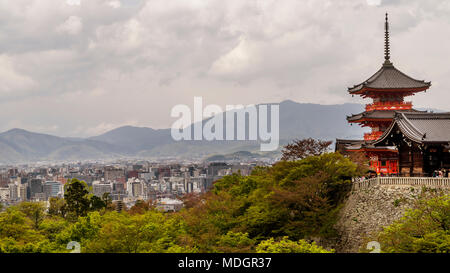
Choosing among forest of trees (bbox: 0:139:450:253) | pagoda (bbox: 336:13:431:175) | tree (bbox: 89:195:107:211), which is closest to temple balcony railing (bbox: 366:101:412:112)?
pagoda (bbox: 336:13:431:175)

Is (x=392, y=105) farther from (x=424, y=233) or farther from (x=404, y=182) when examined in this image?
(x=424, y=233)

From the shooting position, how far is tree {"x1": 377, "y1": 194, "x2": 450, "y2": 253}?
16.3m

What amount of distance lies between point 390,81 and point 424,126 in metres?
8.20

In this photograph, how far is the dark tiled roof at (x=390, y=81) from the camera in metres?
32.2

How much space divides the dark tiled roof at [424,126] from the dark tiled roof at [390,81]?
20.3ft

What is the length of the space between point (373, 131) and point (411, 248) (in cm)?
1761

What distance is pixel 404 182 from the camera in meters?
23.0

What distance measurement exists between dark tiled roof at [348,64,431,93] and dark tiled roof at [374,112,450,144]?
20.3 feet

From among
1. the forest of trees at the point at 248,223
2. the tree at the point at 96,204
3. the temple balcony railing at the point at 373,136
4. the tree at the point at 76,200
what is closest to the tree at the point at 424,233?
the forest of trees at the point at 248,223

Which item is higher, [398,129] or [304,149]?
[398,129]

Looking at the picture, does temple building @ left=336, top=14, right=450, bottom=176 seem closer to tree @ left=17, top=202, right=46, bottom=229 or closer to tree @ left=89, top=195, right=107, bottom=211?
tree @ left=89, top=195, right=107, bottom=211

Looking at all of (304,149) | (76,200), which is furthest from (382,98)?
(76,200)
